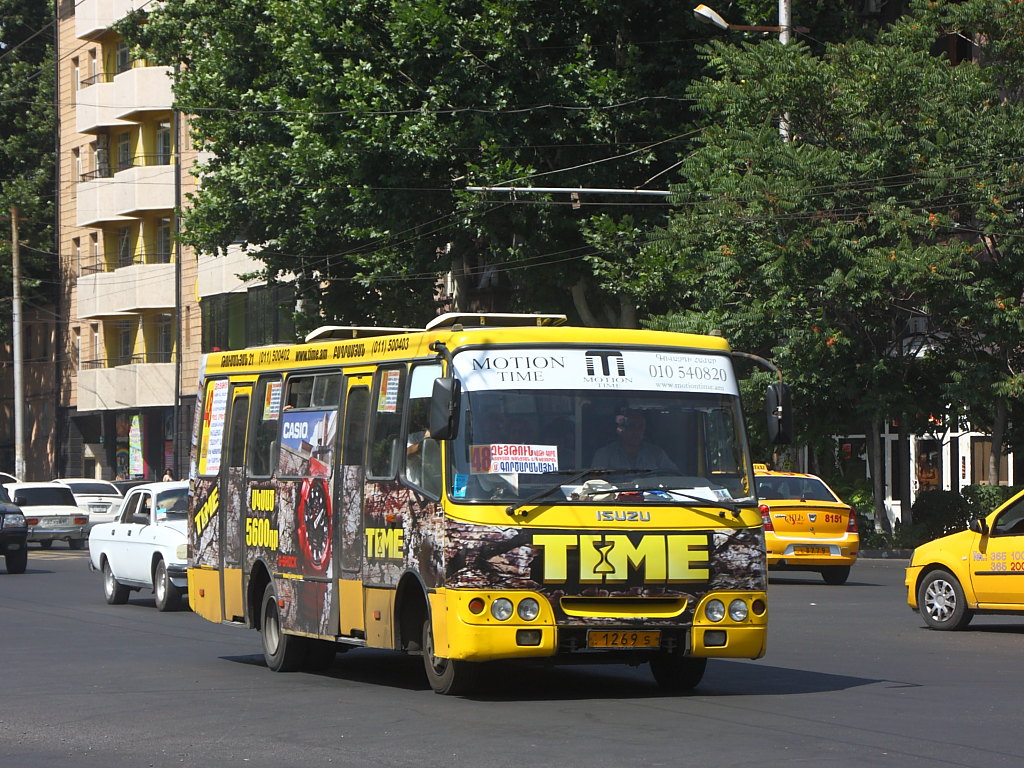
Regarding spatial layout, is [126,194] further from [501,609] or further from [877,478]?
[501,609]

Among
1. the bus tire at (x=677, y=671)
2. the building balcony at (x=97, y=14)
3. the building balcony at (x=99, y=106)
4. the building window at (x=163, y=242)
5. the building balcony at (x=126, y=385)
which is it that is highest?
the building balcony at (x=97, y=14)

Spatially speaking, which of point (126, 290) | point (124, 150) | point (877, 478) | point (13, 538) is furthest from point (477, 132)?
point (124, 150)

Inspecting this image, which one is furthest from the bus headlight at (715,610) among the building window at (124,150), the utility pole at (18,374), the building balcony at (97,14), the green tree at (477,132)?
the building window at (124,150)

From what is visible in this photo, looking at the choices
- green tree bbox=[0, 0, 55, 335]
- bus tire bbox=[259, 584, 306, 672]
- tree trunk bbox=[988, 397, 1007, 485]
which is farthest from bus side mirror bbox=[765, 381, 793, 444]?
green tree bbox=[0, 0, 55, 335]

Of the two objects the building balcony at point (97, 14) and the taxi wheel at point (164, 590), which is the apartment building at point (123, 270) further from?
the taxi wheel at point (164, 590)

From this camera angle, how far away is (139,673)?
15359 mm

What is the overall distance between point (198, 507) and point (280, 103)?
24595mm

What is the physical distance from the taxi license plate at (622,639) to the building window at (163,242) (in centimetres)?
5731

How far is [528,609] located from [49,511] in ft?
104

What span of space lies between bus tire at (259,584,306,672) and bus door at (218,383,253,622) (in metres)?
0.51

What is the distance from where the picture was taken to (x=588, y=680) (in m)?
14.8

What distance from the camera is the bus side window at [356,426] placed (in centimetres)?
1439

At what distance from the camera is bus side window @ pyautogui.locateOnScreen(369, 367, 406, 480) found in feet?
45.5

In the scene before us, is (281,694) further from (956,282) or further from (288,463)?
(956,282)
